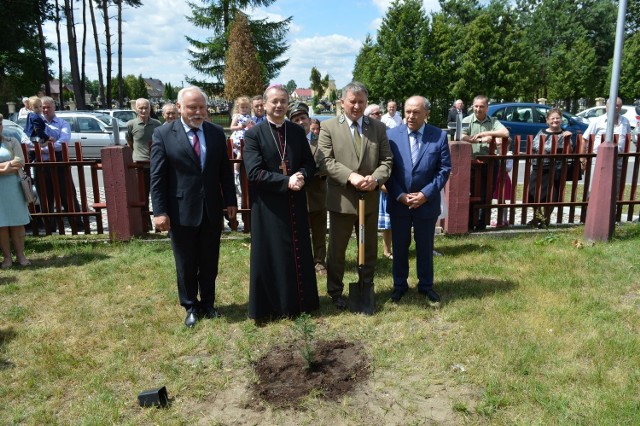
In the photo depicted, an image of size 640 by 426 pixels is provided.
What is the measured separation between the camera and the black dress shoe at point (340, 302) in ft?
15.1

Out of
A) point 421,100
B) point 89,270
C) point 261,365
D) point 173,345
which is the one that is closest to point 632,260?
point 421,100

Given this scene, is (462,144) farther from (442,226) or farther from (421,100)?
(421,100)

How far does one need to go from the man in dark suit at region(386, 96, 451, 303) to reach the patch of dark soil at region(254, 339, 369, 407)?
109cm

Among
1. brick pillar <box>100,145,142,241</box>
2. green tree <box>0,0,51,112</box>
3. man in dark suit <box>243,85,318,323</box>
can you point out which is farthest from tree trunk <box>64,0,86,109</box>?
man in dark suit <box>243,85,318,323</box>

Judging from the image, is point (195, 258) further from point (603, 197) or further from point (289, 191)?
point (603, 197)

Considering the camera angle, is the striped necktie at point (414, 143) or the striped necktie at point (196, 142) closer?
the striped necktie at point (196, 142)

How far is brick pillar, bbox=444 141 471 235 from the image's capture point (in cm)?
656

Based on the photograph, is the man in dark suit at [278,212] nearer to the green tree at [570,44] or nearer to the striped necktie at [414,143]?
the striped necktie at [414,143]

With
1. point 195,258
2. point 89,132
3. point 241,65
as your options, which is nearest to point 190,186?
point 195,258

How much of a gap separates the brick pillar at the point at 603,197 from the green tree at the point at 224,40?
28.1 metres

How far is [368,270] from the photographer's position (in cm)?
451

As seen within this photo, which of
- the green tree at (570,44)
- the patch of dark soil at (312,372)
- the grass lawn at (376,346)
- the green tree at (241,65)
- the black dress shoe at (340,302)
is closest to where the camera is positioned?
the grass lawn at (376,346)

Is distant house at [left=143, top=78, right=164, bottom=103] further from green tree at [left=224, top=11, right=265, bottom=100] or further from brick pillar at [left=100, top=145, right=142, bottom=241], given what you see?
brick pillar at [left=100, top=145, right=142, bottom=241]

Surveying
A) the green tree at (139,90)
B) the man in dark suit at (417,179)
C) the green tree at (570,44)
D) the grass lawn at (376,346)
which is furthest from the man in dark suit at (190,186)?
the green tree at (139,90)
